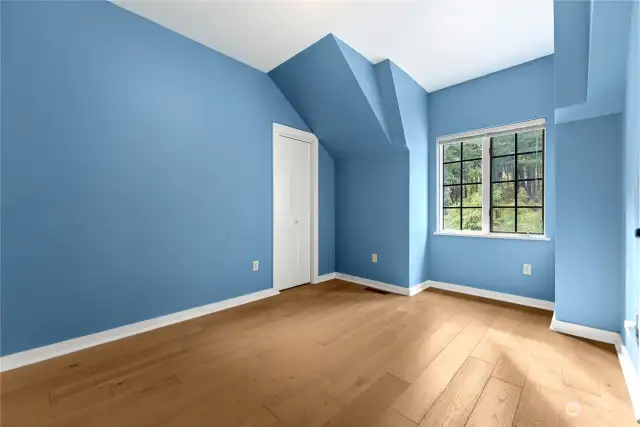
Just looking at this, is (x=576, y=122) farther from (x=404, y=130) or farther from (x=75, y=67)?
(x=75, y=67)

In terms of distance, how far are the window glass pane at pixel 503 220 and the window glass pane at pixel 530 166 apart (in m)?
0.40

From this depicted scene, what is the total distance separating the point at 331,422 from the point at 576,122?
279 cm

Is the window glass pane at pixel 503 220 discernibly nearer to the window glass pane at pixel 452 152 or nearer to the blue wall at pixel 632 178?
the window glass pane at pixel 452 152

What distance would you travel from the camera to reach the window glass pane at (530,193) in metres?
2.93

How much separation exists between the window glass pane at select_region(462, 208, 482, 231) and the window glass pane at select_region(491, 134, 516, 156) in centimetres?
69

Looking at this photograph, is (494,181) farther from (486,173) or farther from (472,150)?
(472,150)

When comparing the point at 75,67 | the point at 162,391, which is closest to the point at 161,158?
the point at 75,67

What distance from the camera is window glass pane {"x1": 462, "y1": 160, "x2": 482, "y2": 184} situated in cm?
333

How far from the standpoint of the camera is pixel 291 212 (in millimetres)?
3674

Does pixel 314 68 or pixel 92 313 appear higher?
pixel 314 68

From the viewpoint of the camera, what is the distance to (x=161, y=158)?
242 cm

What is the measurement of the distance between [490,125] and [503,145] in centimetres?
27

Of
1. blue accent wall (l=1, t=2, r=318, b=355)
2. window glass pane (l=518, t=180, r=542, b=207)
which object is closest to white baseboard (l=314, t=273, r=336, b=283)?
blue accent wall (l=1, t=2, r=318, b=355)

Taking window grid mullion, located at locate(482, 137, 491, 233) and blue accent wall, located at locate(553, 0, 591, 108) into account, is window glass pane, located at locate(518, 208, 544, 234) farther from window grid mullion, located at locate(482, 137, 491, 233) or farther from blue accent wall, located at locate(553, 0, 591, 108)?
blue accent wall, located at locate(553, 0, 591, 108)
